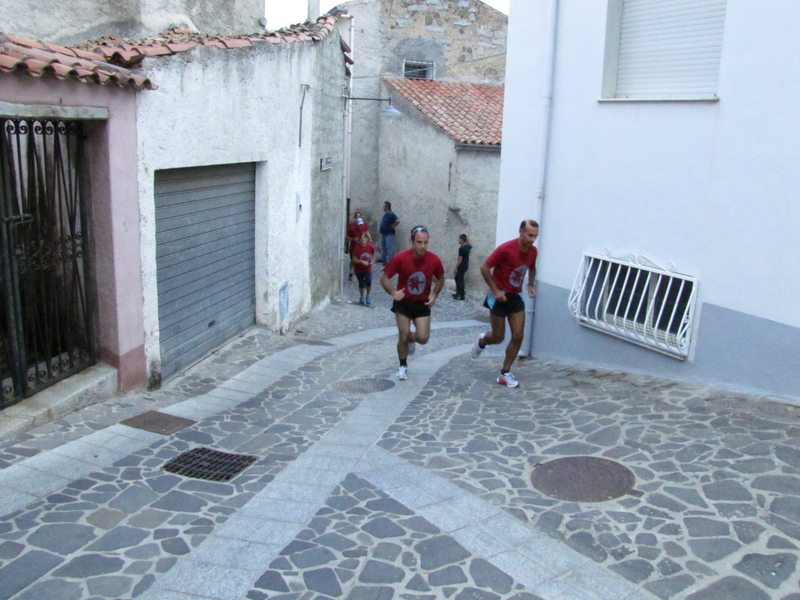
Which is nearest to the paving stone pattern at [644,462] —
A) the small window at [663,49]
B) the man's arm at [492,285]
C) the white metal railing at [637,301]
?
the white metal railing at [637,301]

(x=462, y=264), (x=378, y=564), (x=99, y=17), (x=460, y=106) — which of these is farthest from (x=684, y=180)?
(x=460, y=106)

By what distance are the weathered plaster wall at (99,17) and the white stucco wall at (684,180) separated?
16.1 feet

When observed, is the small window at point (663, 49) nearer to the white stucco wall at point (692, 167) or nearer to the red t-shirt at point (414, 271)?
the white stucco wall at point (692, 167)

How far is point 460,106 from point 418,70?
308 centimetres

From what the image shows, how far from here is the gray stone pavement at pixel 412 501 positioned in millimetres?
3945

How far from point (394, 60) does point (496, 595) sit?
825 inches

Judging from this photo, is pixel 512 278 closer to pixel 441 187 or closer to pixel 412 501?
pixel 412 501

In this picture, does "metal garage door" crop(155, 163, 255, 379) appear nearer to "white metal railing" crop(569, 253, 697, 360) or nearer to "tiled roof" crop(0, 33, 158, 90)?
"tiled roof" crop(0, 33, 158, 90)

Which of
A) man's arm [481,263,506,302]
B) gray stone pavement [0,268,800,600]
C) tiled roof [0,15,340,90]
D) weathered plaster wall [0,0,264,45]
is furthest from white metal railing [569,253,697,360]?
weathered plaster wall [0,0,264,45]

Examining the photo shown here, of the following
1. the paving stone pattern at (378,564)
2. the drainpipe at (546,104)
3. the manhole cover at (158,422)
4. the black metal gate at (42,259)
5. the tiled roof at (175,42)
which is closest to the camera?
the paving stone pattern at (378,564)

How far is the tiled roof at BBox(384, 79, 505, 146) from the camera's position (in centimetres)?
1922

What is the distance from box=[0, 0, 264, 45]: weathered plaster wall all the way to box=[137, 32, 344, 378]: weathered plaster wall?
5.51ft

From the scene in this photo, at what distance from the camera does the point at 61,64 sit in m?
5.72

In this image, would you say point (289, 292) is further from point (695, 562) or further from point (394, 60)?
point (394, 60)
